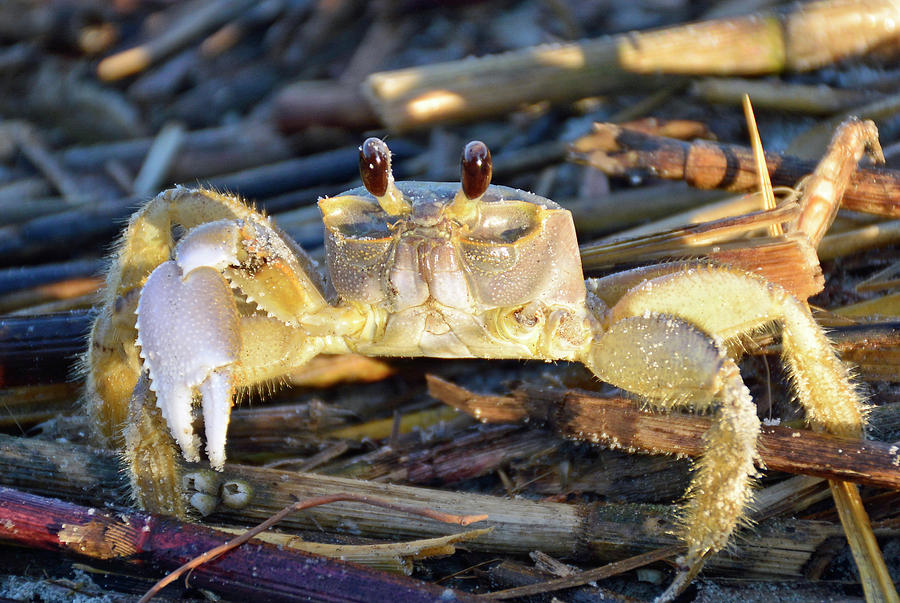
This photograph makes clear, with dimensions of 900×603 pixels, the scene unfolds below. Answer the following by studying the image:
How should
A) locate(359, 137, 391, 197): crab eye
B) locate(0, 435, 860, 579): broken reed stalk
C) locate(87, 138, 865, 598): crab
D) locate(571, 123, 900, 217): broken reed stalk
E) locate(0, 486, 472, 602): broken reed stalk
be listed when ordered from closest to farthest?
locate(0, 486, 472, 602): broken reed stalk
locate(87, 138, 865, 598): crab
locate(0, 435, 860, 579): broken reed stalk
locate(359, 137, 391, 197): crab eye
locate(571, 123, 900, 217): broken reed stalk

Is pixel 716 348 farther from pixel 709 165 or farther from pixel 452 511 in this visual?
pixel 709 165

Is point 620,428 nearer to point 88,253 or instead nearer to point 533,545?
point 533,545

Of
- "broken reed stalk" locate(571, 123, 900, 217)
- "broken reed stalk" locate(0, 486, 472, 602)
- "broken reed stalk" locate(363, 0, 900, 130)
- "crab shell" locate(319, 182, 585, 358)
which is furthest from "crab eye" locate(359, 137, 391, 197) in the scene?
"broken reed stalk" locate(363, 0, 900, 130)

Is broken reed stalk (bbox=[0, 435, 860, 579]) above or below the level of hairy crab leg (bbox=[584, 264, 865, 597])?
below

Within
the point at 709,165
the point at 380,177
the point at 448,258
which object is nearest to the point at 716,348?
the point at 448,258

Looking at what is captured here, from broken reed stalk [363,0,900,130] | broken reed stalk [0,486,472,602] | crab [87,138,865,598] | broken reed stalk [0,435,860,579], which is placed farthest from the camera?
broken reed stalk [363,0,900,130]

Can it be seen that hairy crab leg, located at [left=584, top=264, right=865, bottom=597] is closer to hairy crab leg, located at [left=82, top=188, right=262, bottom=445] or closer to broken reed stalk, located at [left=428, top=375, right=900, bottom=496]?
broken reed stalk, located at [left=428, top=375, right=900, bottom=496]

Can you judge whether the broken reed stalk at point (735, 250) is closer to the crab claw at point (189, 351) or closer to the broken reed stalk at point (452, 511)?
the broken reed stalk at point (452, 511)
